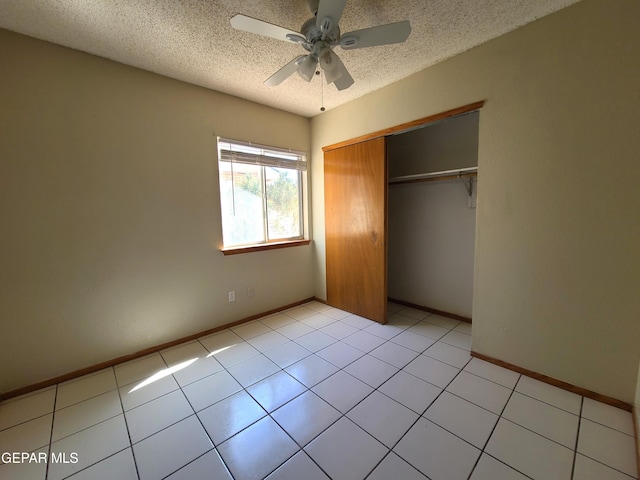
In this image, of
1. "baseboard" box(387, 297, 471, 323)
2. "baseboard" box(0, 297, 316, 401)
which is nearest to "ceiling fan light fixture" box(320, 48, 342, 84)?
"baseboard" box(0, 297, 316, 401)

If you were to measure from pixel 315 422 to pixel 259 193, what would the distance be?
2.31 metres

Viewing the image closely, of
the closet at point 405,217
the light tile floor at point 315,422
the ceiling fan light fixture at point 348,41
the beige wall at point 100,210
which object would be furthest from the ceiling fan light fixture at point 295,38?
the light tile floor at point 315,422

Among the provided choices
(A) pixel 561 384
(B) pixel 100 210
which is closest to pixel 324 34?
(B) pixel 100 210

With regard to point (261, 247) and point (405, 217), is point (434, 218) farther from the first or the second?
point (261, 247)

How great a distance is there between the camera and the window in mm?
2775

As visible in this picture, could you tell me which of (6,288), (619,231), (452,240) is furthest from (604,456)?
(6,288)

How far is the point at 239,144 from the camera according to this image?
280 cm

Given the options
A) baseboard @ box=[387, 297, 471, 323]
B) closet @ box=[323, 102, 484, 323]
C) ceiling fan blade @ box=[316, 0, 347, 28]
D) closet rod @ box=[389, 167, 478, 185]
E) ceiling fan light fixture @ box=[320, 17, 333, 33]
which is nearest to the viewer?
ceiling fan blade @ box=[316, 0, 347, 28]

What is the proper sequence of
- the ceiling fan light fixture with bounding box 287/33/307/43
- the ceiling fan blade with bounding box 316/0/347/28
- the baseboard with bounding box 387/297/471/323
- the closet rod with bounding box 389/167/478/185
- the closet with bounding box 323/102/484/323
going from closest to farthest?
the ceiling fan blade with bounding box 316/0/347/28 → the ceiling fan light fixture with bounding box 287/33/307/43 → the closet rod with bounding box 389/167/478/185 → the closet with bounding box 323/102/484/323 → the baseboard with bounding box 387/297/471/323

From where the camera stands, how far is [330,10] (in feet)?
4.19

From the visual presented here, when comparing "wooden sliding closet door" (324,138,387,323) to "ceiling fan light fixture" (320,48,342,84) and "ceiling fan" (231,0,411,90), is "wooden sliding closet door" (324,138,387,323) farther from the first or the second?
"ceiling fan" (231,0,411,90)

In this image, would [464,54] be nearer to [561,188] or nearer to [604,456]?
[561,188]

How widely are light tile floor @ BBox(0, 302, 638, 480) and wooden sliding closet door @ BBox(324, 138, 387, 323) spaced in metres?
0.79

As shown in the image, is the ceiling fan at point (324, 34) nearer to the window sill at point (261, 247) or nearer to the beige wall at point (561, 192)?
the beige wall at point (561, 192)
